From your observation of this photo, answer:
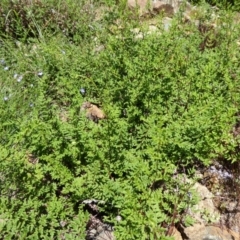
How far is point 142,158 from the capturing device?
2.53 metres

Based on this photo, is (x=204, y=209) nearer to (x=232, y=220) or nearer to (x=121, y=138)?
(x=232, y=220)

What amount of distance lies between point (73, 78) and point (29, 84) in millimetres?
670

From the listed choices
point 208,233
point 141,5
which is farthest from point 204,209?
point 141,5

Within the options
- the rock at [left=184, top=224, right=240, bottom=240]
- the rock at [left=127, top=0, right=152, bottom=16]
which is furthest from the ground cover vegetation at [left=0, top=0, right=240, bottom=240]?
the rock at [left=127, top=0, right=152, bottom=16]

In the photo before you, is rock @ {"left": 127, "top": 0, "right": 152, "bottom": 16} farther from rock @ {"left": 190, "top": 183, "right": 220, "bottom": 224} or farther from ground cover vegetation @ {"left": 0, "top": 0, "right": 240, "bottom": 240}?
rock @ {"left": 190, "top": 183, "right": 220, "bottom": 224}

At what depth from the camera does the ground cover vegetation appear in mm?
2240

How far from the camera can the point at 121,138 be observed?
250cm

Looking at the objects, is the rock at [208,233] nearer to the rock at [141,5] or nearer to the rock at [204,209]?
the rock at [204,209]

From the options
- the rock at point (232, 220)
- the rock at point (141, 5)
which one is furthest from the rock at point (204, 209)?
the rock at point (141, 5)

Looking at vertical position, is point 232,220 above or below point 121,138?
below

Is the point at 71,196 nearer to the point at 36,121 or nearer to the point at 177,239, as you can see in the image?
the point at 36,121

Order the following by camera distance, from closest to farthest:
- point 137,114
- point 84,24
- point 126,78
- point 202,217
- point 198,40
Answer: point 202,217
point 137,114
point 126,78
point 198,40
point 84,24

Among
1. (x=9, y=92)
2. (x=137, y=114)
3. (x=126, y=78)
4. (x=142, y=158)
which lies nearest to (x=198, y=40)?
(x=126, y=78)

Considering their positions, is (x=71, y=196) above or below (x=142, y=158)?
below
